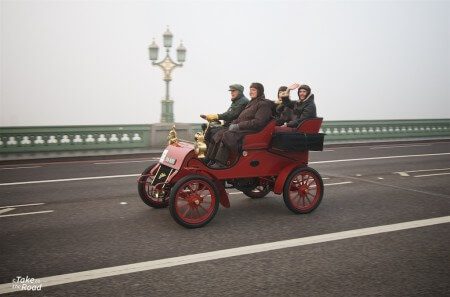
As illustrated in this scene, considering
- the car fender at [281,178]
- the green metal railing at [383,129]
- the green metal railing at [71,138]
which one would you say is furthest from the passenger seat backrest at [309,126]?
the green metal railing at [383,129]

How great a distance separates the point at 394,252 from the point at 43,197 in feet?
19.6

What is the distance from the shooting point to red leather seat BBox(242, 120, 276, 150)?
5.73 m

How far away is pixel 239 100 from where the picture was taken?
632 centimetres

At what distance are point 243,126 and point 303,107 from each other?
1.20m

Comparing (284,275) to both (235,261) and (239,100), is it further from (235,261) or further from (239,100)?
(239,100)

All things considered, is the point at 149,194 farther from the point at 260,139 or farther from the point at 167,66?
the point at 167,66

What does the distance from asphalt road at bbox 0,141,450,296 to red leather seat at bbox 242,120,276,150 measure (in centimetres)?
108

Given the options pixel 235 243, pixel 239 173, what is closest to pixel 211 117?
pixel 239 173

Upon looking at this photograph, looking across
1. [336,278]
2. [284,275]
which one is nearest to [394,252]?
[336,278]

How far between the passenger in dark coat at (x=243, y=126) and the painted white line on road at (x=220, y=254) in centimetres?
148

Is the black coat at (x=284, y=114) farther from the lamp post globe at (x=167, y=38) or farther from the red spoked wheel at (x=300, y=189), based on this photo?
the lamp post globe at (x=167, y=38)

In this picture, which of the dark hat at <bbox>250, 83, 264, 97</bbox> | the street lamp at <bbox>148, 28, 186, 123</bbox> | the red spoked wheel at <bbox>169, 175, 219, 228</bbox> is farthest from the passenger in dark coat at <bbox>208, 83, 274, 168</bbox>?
the street lamp at <bbox>148, 28, 186, 123</bbox>

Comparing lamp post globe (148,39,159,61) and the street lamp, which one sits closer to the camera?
lamp post globe (148,39,159,61)

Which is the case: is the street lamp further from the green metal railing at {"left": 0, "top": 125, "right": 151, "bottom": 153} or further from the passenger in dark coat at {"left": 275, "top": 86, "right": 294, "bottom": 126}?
the passenger in dark coat at {"left": 275, "top": 86, "right": 294, "bottom": 126}
